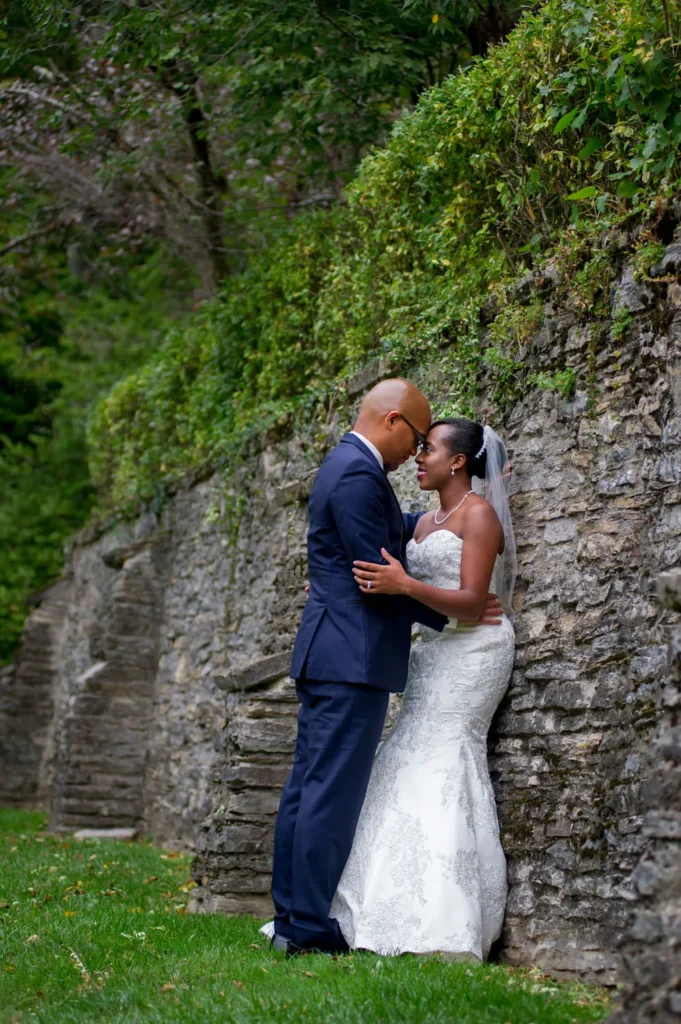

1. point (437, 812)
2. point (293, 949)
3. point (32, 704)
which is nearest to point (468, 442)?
point (437, 812)

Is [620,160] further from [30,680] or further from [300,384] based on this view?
[30,680]

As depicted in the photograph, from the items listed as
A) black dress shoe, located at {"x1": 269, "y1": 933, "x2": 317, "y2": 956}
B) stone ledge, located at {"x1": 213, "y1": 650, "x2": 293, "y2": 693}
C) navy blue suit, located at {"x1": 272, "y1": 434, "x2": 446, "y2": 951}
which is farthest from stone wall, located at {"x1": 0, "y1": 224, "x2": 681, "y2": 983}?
black dress shoe, located at {"x1": 269, "y1": 933, "x2": 317, "y2": 956}

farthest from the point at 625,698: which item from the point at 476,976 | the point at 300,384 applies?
the point at 300,384

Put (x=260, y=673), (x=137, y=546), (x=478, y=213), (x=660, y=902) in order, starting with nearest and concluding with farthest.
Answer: (x=660, y=902) → (x=478, y=213) → (x=260, y=673) → (x=137, y=546)

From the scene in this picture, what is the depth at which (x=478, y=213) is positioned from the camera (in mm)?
6336

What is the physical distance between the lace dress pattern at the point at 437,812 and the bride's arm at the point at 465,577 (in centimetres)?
13

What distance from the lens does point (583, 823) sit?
4379mm

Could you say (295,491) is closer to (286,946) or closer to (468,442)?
(468,442)

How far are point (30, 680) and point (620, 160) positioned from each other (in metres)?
13.1

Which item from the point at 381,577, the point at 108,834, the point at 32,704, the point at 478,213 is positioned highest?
the point at 478,213

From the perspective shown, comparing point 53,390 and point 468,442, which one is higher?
point 468,442

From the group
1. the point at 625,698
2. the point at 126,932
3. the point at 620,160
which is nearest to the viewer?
the point at 625,698

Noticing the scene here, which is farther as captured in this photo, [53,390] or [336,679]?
[53,390]

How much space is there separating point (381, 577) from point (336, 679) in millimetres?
497
